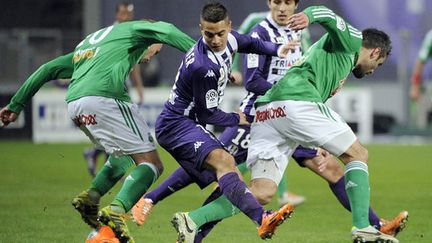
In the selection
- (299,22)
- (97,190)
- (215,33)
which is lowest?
(97,190)

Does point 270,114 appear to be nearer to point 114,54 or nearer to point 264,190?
point 264,190

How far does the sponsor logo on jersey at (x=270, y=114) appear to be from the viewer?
8703mm

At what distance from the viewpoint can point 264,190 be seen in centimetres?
880

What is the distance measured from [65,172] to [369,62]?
8487 mm

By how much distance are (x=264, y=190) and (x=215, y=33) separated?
1355 mm

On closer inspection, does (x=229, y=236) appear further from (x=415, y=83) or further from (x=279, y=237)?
(x=415, y=83)

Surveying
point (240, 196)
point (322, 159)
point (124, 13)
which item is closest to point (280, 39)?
point (322, 159)

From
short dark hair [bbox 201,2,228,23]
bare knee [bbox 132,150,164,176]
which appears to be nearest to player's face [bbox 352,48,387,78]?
short dark hair [bbox 201,2,228,23]

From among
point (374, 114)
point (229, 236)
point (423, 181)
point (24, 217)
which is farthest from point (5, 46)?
point (229, 236)

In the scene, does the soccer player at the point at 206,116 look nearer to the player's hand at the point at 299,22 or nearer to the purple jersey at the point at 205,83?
the purple jersey at the point at 205,83

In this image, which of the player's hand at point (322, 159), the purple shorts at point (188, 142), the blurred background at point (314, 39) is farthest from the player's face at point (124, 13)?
the blurred background at point (314, 39)

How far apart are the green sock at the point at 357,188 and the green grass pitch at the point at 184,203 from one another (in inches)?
50.5

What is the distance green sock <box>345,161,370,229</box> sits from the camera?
836cm

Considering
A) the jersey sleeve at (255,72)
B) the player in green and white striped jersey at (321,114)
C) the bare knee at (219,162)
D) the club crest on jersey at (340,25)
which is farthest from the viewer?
the jersey sleeve at (255,72)
